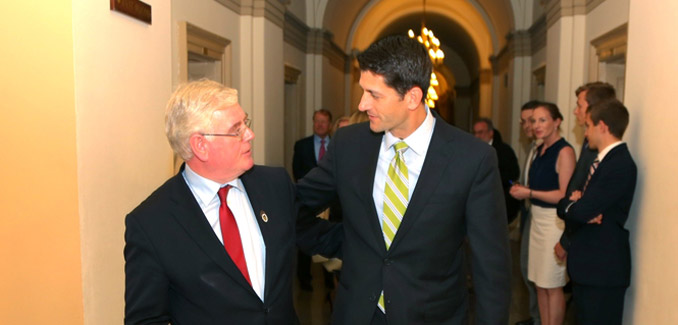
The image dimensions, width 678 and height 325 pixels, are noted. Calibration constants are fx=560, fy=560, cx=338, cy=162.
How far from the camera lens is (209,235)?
1868 mm

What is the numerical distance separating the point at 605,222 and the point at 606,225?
0.02 meters

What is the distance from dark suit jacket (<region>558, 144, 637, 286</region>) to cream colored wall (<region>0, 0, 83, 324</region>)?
10.1ft

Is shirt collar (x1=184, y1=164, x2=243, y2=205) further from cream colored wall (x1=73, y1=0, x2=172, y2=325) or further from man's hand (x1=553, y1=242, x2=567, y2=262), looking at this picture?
man's hand (x1=553, y1=242, x2=567, y2=262)

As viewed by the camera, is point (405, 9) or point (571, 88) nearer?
point (571, 88)

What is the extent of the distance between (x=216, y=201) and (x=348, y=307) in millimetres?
681

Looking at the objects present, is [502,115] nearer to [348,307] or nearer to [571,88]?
[571,88]

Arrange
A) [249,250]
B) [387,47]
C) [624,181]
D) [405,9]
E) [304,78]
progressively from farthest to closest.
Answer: [405,9] → [304,78] → [624,181] → [387,47] → [249,250]

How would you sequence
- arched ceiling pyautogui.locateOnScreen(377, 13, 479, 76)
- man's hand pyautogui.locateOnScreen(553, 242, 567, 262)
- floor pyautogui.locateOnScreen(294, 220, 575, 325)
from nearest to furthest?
man's hand pyautogui.locateOnScreen(553, 242, 567, 262), floor pyautogui.locateOnScreen(294, 220, 575, 325), arched ceiling pyautogui.locateOnScreen(377, 13, 479, 76)

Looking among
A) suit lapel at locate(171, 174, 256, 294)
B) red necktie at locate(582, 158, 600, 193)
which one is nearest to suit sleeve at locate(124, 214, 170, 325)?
suit lapel at locate(171, 174, 256, 294)

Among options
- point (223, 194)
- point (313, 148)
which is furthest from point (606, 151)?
point (313, 148)

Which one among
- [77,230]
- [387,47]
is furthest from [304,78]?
[387,47]

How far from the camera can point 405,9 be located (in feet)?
58.8

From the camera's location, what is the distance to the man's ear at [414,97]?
7.02ft

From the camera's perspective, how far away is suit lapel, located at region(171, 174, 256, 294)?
185 centimetres
